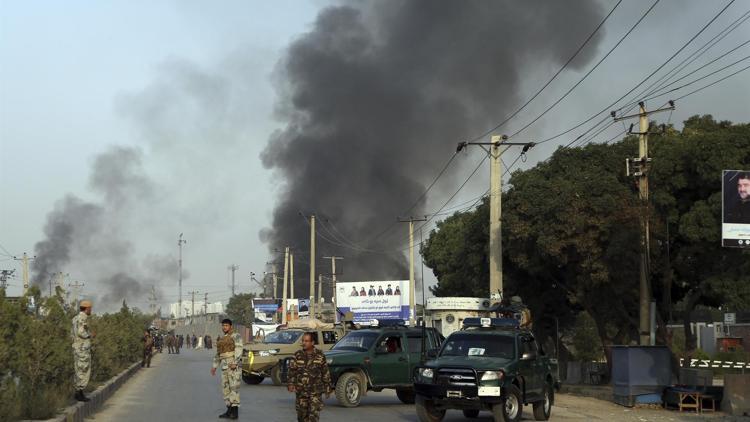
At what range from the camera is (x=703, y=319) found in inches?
2985

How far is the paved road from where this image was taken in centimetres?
1691

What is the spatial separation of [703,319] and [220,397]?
6309 cm

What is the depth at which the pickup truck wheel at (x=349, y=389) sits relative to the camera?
19.3 meters

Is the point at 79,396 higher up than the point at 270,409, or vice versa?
the point at 79,396

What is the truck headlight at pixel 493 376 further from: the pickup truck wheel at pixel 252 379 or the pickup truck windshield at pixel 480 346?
the pickup truck wheel at pixel 252 379

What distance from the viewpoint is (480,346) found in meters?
16.3

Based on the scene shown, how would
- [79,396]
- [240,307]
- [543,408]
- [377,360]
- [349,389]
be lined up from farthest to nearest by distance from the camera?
[240,307] < [377,360] < [349,389] < [543,408] < [79,396]

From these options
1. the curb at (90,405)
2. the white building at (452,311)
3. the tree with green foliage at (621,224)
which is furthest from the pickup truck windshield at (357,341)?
the white building at (452,311)

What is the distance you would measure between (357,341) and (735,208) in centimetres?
966

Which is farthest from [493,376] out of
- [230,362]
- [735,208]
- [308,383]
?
[735,208]

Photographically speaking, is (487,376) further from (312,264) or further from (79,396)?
(312,264)

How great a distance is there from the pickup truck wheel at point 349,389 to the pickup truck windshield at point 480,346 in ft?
11.3

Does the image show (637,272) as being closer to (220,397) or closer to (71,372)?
(220,397)

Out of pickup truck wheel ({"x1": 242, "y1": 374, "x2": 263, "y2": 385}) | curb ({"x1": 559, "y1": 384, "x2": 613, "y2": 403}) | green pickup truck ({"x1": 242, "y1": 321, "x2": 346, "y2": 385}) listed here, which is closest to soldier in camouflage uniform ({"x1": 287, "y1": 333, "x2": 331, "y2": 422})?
curb ({"x1": 559, "y1": 384, "x2": 613, "y2": 403})
